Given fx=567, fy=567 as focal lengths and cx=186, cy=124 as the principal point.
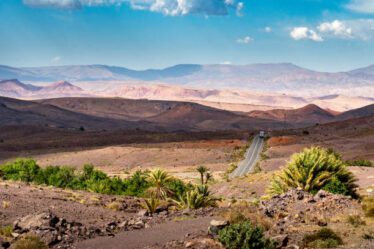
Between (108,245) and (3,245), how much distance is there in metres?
3.12

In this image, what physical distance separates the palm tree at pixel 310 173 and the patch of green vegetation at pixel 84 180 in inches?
335

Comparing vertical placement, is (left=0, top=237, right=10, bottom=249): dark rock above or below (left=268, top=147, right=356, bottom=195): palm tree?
below

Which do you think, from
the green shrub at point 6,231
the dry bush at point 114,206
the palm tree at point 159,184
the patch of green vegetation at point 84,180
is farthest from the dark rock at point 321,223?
the patch of green vegetation at point 84,180

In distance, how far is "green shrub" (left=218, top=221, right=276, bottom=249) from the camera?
608 inches

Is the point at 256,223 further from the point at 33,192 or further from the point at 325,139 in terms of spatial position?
the point at 325,139

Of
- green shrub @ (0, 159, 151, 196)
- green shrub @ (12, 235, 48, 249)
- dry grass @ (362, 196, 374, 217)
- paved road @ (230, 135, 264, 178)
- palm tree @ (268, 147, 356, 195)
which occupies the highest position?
palm tree @ (268, 147, 356, 195)

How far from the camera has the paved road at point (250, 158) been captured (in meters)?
65.4

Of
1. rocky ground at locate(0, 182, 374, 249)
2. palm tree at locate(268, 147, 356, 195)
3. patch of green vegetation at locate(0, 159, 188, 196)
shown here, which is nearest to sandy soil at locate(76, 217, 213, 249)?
rocky ground at locate(0, 182, 374, 249)

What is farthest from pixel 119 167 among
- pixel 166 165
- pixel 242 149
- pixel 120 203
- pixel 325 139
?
pixel 120 203

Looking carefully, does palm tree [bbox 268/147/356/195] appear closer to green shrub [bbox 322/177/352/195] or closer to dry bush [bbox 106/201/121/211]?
green shrub [bbox 322/177/352/195]

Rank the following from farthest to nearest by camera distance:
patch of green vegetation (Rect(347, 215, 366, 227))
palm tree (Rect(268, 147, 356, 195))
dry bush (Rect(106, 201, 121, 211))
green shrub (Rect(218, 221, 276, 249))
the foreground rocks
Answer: dry bush (Rect(106, 201, 121, 211)) < palm tree (Rect(268, 147, 356, 195)) < the foreground rocks < patch of green vegetation (Rect(347, 215, 366, 227)) < green shrub (Rect(218, 221, 276, 249))

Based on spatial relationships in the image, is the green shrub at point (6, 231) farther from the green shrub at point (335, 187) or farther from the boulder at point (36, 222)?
the green shrub at point (335, 187)

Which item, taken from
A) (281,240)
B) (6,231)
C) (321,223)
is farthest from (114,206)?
(281,240)

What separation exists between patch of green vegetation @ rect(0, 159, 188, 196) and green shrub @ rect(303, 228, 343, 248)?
56.5ft
